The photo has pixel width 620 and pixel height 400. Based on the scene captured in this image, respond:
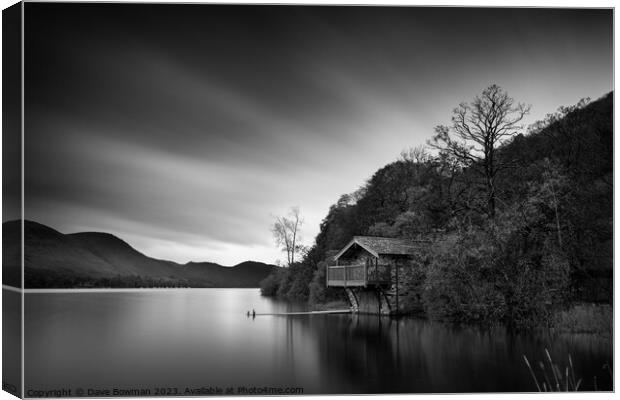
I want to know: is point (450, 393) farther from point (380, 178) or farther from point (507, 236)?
point (380, 178)

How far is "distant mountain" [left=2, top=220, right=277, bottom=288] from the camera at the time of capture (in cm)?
748

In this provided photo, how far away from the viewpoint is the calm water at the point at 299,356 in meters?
8.20

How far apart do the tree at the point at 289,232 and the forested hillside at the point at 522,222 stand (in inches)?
165

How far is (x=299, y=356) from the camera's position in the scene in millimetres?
10586

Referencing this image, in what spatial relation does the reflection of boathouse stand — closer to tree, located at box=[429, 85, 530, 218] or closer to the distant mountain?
tree, located at box=[429, 85, 530, 218]

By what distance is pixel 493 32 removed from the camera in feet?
28.4

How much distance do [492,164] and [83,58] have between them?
431 inches

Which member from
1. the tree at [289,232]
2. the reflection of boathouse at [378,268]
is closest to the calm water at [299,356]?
the reflection of boathouse at [378,268]

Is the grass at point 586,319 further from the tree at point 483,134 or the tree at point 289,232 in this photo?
the tree at point 289,232

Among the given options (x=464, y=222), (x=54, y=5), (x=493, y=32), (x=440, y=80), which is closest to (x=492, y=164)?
(x=464, y=222)

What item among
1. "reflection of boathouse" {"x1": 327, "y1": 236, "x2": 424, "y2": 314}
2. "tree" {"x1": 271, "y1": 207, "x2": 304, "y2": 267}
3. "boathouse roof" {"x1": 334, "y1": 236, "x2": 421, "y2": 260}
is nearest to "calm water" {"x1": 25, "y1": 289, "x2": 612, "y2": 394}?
"reflection of boathouse" {"x1": 327, "y1": 236, "x2": 424, "y2": 314}

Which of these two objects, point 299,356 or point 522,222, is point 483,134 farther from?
point 299,356

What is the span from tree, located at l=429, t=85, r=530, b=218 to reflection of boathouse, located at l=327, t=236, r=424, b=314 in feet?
9.65

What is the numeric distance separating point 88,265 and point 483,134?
11315 millimetres
